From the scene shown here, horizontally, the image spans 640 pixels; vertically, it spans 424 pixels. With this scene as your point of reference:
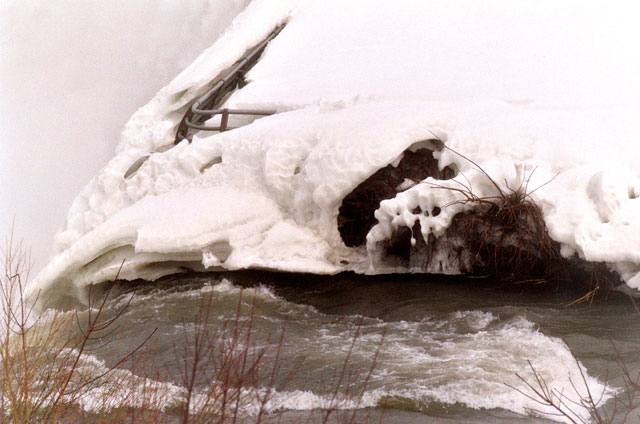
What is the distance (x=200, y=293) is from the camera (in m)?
5.84

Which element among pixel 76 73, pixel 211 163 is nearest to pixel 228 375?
pixel 211 163

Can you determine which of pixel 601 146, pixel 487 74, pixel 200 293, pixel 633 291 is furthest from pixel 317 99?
pixel 633 291

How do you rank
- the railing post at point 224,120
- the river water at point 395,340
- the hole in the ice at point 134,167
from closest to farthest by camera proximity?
the river water at point 395,340, the railing post at point 224,120, the hole in the ice at point 134,167

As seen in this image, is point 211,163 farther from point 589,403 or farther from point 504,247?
point 589,403

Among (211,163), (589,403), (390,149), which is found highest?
(390,149)

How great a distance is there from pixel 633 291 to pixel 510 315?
30.9 inches

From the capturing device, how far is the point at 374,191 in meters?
6.01

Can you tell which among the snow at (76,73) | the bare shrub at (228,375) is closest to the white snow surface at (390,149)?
the bare shrub at (228,375)

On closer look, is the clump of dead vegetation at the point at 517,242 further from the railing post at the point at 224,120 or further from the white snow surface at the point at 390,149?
the railing post at the point at 224,120

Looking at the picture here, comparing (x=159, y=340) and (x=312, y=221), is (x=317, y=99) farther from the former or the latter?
(x=159, y=340)

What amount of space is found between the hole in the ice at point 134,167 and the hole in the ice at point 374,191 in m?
2.51

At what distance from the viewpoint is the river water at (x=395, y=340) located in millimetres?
3873

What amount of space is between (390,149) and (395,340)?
1501 millimetres

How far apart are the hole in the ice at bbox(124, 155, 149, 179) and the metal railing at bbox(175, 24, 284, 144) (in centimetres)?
46
